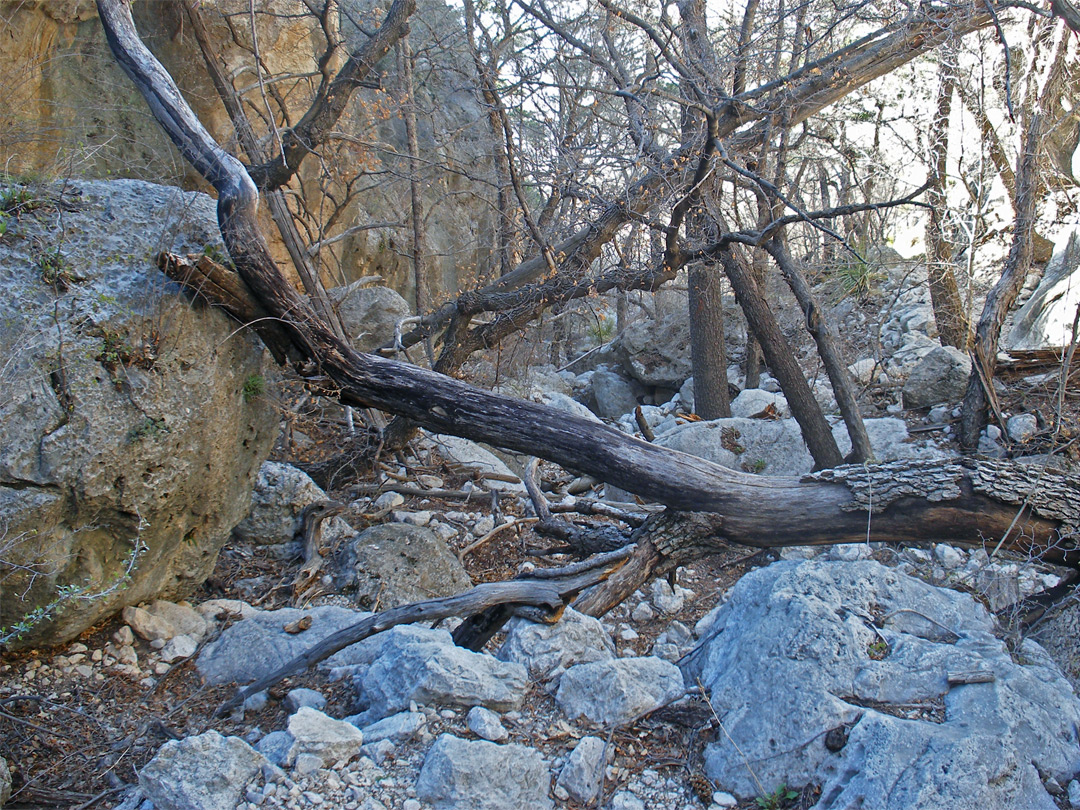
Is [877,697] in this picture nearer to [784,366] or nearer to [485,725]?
[485,725]

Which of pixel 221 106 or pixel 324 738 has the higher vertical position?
pixel 221 106

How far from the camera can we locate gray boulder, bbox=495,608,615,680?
9.46 feet

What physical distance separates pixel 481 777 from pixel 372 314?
22.5 feet

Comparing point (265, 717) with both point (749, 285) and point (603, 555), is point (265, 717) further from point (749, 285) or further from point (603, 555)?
point (749, 285)

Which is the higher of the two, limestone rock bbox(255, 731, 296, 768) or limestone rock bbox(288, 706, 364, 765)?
limestone rock bbox(288, 706, 364, 765)

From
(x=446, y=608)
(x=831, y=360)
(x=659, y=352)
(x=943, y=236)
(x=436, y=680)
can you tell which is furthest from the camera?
(x=659, y=352)

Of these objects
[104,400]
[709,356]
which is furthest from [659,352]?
[104,400]

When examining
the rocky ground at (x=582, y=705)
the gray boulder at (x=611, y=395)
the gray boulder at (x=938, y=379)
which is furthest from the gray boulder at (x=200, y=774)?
the gray boulder at (x=611, y=395)

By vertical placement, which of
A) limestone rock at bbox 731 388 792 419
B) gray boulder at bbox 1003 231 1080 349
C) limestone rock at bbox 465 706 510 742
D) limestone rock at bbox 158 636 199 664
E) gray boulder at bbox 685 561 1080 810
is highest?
gray boulder at bbox 1003 231 1080 349

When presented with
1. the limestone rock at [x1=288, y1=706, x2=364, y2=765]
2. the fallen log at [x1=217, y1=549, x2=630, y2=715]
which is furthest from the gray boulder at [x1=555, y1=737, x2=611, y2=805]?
the fallen log at [x1=217, y1=549, x2=630, y2=715]

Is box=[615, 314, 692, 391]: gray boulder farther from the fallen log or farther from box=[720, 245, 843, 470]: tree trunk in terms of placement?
the fallen log

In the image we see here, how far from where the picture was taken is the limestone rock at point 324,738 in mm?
Answer: 2193

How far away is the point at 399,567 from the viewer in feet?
14.7

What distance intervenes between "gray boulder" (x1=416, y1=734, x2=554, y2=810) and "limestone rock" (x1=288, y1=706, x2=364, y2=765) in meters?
0.25
